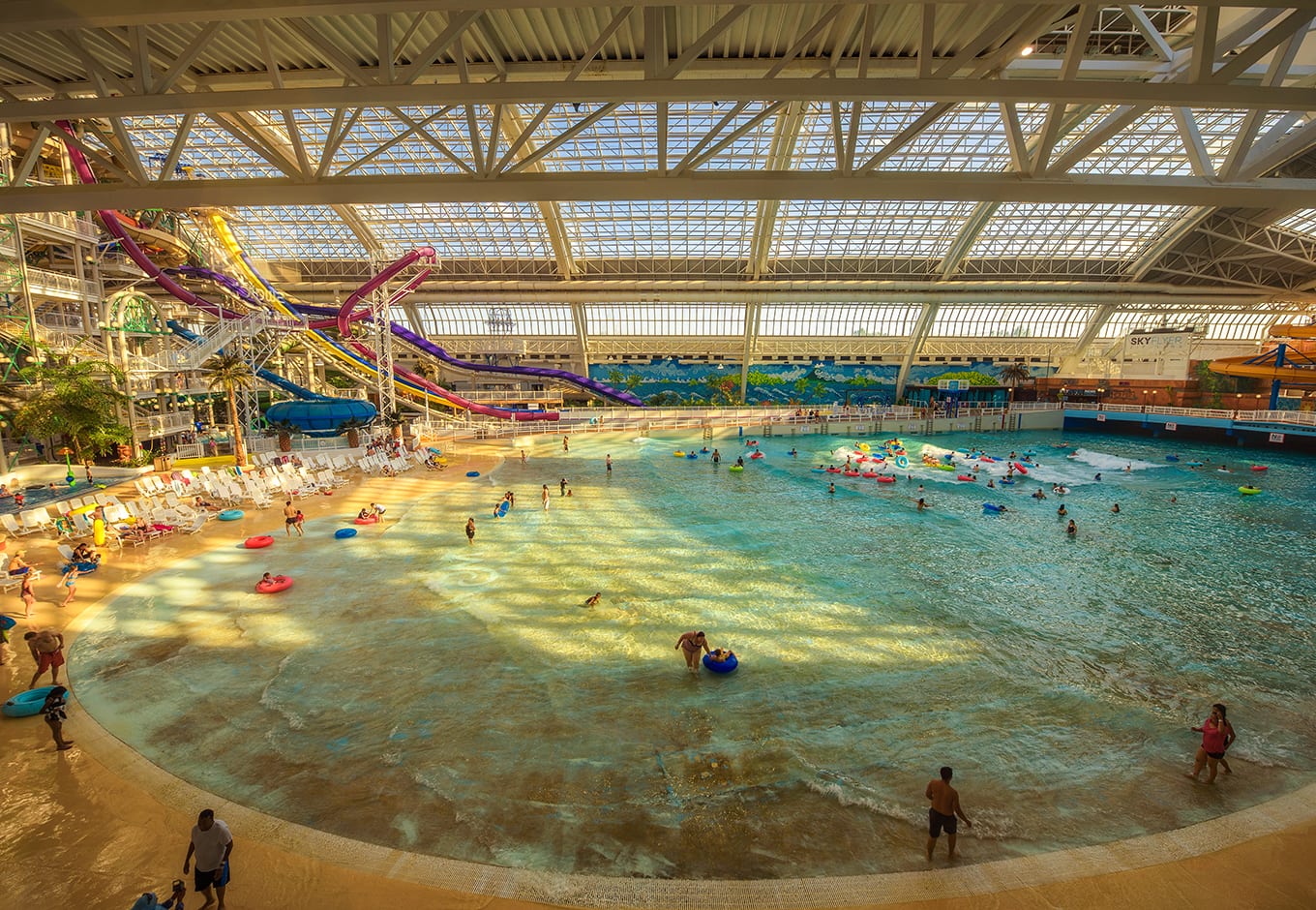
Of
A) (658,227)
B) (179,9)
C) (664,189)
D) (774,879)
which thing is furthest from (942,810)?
(658,227)

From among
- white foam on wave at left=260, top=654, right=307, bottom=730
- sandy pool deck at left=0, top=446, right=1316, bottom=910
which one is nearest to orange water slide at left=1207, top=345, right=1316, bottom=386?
sandy pool deck at left=0, top=446, right=1316, bottom=910

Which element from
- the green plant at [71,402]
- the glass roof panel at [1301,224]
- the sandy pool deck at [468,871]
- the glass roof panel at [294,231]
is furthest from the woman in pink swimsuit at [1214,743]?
the glass roof panel at [294,231]

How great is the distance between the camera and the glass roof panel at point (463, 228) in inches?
1737

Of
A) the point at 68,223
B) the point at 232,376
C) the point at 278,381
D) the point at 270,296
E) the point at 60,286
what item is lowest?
the point at 278,381

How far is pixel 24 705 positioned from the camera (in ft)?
30.9

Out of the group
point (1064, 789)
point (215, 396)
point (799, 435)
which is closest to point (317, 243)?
point (215, 396)

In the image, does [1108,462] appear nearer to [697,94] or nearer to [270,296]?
[697,94]

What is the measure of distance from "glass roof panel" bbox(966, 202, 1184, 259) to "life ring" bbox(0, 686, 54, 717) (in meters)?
50.0

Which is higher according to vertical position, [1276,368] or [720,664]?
[1276,368]

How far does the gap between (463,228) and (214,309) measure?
18.0 metres

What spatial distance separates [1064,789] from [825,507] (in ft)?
58.6

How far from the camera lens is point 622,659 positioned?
12211 millimetres

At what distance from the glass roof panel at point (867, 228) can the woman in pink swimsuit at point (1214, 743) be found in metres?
38.2

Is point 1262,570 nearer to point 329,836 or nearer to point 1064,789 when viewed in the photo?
point 1064,789
